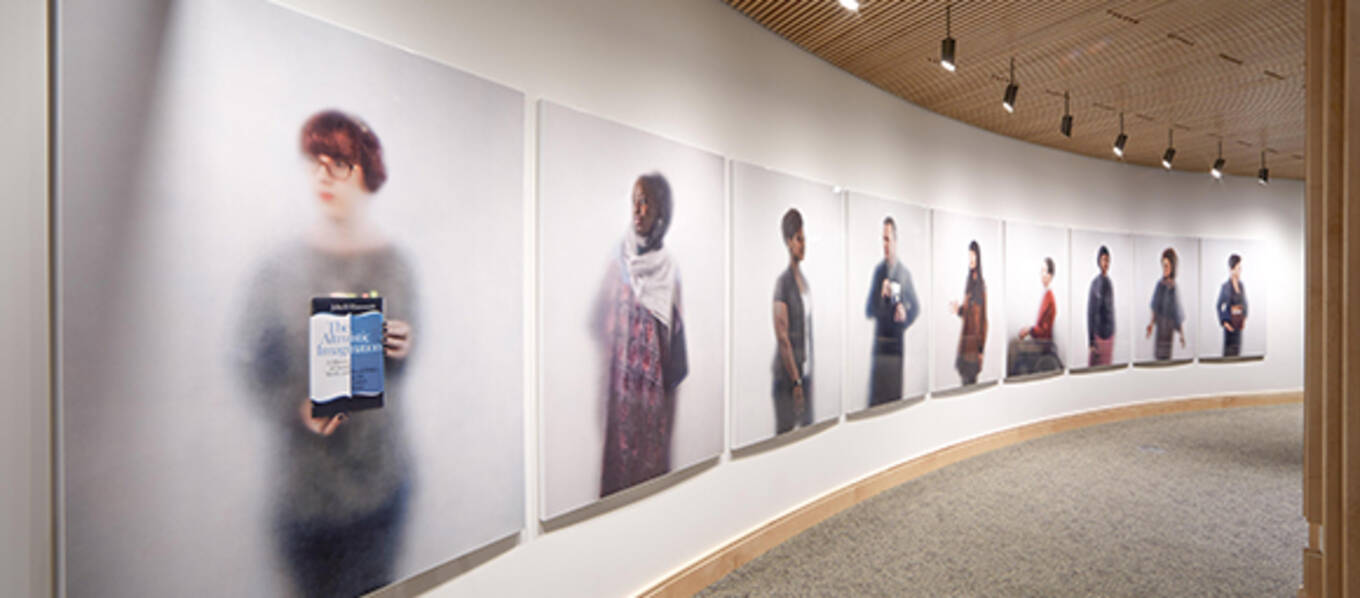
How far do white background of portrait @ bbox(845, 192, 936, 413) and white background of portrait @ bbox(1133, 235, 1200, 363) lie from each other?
4544 millimetres

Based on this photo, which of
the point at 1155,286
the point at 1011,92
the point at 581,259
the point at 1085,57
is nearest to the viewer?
the point at 581,259

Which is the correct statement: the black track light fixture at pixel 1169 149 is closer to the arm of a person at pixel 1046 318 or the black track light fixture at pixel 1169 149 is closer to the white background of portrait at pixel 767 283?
the arm of a person at pixel 1046 318

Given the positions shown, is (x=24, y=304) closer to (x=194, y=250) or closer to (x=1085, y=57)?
(x=194, y=250)

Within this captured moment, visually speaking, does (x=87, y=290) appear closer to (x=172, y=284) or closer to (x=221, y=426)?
(x=172, y=284)

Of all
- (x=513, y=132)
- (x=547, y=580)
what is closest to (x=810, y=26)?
(x=513, y=132)

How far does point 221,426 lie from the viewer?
4.76ft

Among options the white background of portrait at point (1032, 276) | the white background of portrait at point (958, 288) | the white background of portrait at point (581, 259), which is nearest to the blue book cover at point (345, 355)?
the white background of portrait at point (581, 259)

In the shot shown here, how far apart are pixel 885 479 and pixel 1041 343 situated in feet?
10.5

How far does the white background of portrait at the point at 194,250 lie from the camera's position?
4.14ft

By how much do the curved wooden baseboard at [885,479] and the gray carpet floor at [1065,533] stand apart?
0.07 meters

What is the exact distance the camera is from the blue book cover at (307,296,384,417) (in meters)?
1.63

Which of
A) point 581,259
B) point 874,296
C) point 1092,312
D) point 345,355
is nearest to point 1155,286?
point 1092,312

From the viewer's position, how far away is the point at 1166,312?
26.4ft

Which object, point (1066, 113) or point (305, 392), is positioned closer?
point (305, 392)
